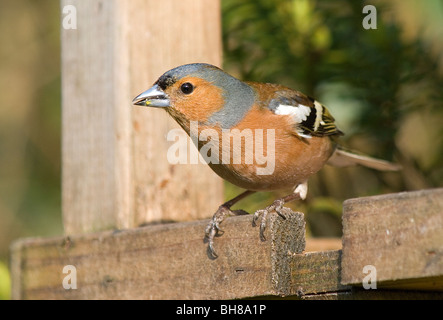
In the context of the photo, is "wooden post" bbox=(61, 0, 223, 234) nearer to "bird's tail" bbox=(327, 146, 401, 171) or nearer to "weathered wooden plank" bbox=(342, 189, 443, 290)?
"bird's tail" bbox=(327, 146, 401, 171)

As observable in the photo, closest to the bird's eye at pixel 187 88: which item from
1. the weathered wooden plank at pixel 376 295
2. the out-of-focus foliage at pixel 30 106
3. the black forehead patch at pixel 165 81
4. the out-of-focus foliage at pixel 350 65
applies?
the black forehead patch at pixel 165 81

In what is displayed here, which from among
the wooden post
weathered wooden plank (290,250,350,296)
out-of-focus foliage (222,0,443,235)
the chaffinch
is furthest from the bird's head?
weathered wooden plank (290,250,350,296)

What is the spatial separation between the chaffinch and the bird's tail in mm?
447

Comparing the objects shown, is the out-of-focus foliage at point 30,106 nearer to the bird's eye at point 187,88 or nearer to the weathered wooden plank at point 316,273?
the bird's eye at point 187,88

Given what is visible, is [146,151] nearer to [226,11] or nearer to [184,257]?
[184,257]

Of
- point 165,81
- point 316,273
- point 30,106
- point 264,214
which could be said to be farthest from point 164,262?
point 30,106

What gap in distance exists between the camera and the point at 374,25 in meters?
4.62

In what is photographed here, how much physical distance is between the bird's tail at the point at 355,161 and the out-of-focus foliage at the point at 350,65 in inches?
7.4

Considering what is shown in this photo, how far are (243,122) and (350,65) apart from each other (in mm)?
1162

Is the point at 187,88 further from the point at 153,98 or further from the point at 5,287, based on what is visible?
the point at 5,287

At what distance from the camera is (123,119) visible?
3.91 metres

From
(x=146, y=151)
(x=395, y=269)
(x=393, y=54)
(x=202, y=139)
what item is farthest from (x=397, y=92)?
(x=395, y=269)

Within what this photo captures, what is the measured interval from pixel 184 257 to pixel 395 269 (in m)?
1.13

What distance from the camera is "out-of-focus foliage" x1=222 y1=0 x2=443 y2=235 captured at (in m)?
4.68
